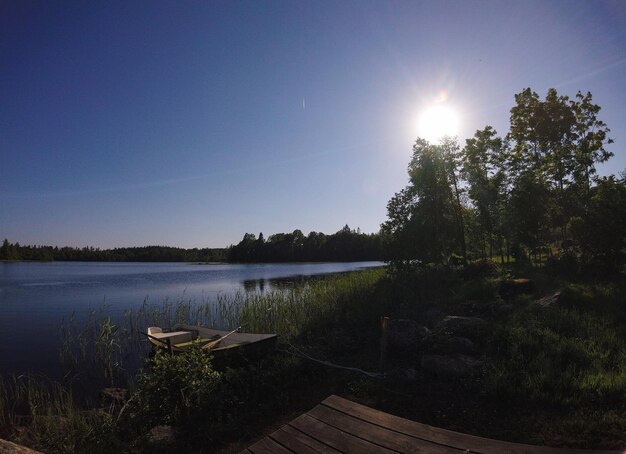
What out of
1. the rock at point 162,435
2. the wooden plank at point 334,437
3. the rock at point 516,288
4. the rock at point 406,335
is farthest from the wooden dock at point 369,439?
the rock at point 516,288

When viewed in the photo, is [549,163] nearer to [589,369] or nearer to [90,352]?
[589,369]

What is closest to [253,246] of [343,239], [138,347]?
[343,239]

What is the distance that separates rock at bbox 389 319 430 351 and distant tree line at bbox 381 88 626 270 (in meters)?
15.7

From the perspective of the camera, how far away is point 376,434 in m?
4.62

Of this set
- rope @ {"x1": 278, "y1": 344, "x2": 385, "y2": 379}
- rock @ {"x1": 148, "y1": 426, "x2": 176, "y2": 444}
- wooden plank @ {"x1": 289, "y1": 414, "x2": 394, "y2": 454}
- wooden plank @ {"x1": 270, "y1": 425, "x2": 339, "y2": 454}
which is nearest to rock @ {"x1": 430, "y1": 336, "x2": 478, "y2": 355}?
rope @ {"x1": 278, "y1": 344, "x2": 385, "y2": 379}

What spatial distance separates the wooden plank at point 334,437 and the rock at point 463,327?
204 inches

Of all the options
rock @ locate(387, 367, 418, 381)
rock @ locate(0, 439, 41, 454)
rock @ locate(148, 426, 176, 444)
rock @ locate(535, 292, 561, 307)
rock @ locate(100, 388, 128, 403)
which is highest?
rock @ locate(535, 292, 561, 307)

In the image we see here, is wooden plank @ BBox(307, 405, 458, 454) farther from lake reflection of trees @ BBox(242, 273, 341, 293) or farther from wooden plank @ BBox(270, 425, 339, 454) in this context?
lake reflection of trees @ BBox(242, 273, 341, 293)

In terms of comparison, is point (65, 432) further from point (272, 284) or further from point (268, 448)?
point (272, 284)

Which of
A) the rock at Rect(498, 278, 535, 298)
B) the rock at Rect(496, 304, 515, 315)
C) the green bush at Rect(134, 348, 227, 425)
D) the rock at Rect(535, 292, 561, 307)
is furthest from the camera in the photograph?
the rock at Rect(498, 278, 535, 298)

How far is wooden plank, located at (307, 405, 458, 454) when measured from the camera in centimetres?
422

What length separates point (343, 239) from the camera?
4966 inches

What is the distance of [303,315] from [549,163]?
21.8 metres

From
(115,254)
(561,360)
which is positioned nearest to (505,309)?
(561,360)
